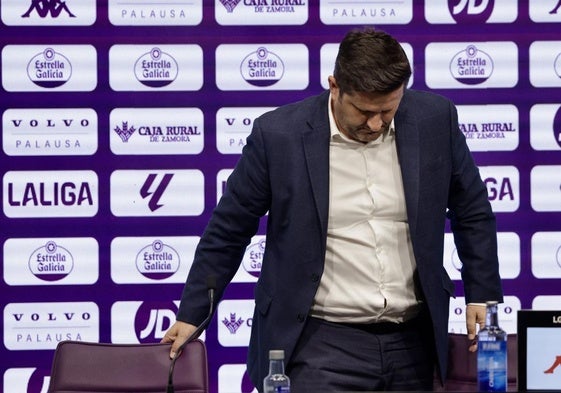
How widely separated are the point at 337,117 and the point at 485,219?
1.80ft

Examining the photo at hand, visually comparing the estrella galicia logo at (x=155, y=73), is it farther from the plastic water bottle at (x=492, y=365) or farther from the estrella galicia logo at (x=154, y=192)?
the plastic water bottle at (x=492, y=365)

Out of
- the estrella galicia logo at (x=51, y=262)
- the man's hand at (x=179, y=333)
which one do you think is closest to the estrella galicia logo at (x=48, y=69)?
the estrella galicia logo at (x=51, y=262)

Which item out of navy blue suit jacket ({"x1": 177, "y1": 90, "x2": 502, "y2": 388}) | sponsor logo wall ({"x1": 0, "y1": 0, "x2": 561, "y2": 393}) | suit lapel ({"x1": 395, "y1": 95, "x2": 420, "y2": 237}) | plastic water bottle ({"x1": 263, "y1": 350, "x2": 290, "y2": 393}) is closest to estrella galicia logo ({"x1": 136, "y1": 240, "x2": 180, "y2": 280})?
sponsor logo wall ({"x1": 0, "y1": 0, "x2": 561, "y2": 393})

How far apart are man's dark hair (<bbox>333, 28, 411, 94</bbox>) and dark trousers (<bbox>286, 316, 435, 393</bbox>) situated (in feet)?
2.30

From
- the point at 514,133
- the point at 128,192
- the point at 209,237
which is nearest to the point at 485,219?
the point at 209,237

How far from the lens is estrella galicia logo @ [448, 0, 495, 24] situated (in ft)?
14.1

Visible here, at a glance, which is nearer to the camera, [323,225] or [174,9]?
[323,225]

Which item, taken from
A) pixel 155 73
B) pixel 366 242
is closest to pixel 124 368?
pixel 366 242

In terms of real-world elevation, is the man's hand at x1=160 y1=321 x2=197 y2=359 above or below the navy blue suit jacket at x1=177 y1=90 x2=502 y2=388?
below

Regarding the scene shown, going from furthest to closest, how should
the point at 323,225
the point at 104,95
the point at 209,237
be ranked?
the point at 104,95
the point at 209,237
the point at 323,225

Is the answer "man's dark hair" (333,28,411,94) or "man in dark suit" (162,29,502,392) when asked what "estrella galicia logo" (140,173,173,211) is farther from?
"man's dark hair" (333,28,411,94)

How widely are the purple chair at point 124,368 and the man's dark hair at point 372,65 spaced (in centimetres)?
92

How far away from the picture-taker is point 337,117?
2691mm

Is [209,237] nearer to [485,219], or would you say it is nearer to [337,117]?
[337,117]
